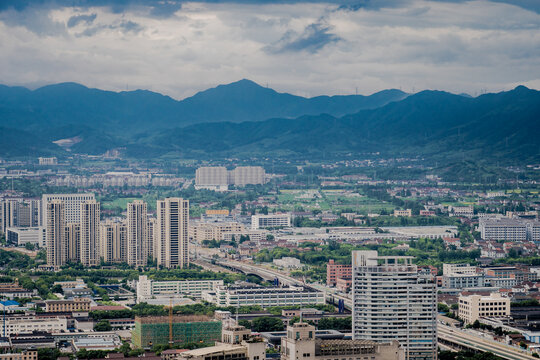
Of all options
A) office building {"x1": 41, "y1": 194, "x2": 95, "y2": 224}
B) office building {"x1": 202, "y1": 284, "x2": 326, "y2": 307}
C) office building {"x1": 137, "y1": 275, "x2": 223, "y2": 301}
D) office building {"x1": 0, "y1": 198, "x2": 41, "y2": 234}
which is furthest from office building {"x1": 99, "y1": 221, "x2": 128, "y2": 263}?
office building {"x1": 0, "y1": 198, "x2": 41, "y2": 234}

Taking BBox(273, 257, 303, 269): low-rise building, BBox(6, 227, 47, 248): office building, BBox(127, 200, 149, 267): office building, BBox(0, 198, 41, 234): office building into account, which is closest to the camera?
BBox(273, 257, 303, 269): low-rise building

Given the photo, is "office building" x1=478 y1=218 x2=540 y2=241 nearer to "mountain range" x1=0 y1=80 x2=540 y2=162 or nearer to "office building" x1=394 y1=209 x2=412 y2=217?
"office building" x1=394 y1=209 x2=412 y2=217

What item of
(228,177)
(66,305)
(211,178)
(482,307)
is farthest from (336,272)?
(228,177)

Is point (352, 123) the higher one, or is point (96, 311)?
point (352, 123)

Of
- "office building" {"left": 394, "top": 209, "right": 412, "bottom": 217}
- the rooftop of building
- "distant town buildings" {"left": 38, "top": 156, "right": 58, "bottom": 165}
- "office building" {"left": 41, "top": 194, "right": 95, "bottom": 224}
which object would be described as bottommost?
the rooftop of building

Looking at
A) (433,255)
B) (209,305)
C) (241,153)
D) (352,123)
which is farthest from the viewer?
(352,123)

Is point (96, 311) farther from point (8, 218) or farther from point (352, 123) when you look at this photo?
point (352, 123)

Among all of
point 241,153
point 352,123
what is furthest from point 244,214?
point 352,123
